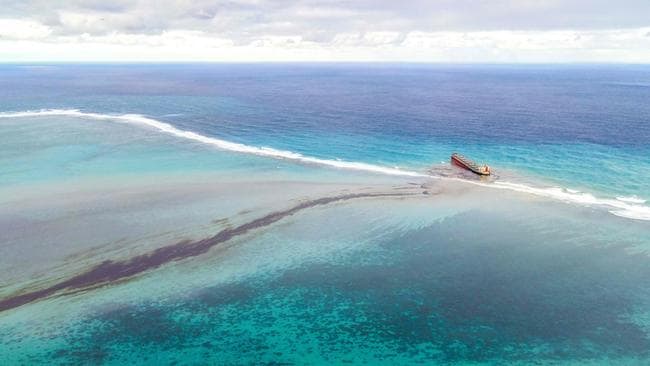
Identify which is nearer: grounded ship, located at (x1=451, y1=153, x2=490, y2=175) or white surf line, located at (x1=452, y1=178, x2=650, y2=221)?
white surf line, located at (x1=452, y1=178, x2=650, y2=221)

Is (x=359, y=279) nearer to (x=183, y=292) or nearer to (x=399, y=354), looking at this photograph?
(x=399, y=354)

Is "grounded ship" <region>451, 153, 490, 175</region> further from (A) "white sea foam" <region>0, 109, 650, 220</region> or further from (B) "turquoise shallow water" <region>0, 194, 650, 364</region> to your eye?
(B) "turquoise shallow water" <region>0, 194, 650, 364</region>

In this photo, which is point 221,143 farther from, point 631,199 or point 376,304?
point 631,199

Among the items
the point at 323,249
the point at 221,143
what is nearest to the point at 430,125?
the point at 221,143

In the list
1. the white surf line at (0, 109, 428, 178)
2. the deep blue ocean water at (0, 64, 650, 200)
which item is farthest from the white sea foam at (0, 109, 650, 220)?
the deep blue ocean water at (0, 64, 650, 200)

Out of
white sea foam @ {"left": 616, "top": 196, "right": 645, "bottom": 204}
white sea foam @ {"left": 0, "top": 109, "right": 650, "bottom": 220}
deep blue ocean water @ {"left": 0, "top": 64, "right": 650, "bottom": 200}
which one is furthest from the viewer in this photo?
deep blue ocean water @ {"left": 0, "top": 64, "right": 650, "bottom": 200}

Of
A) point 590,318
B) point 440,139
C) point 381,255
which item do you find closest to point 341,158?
point 440,139
